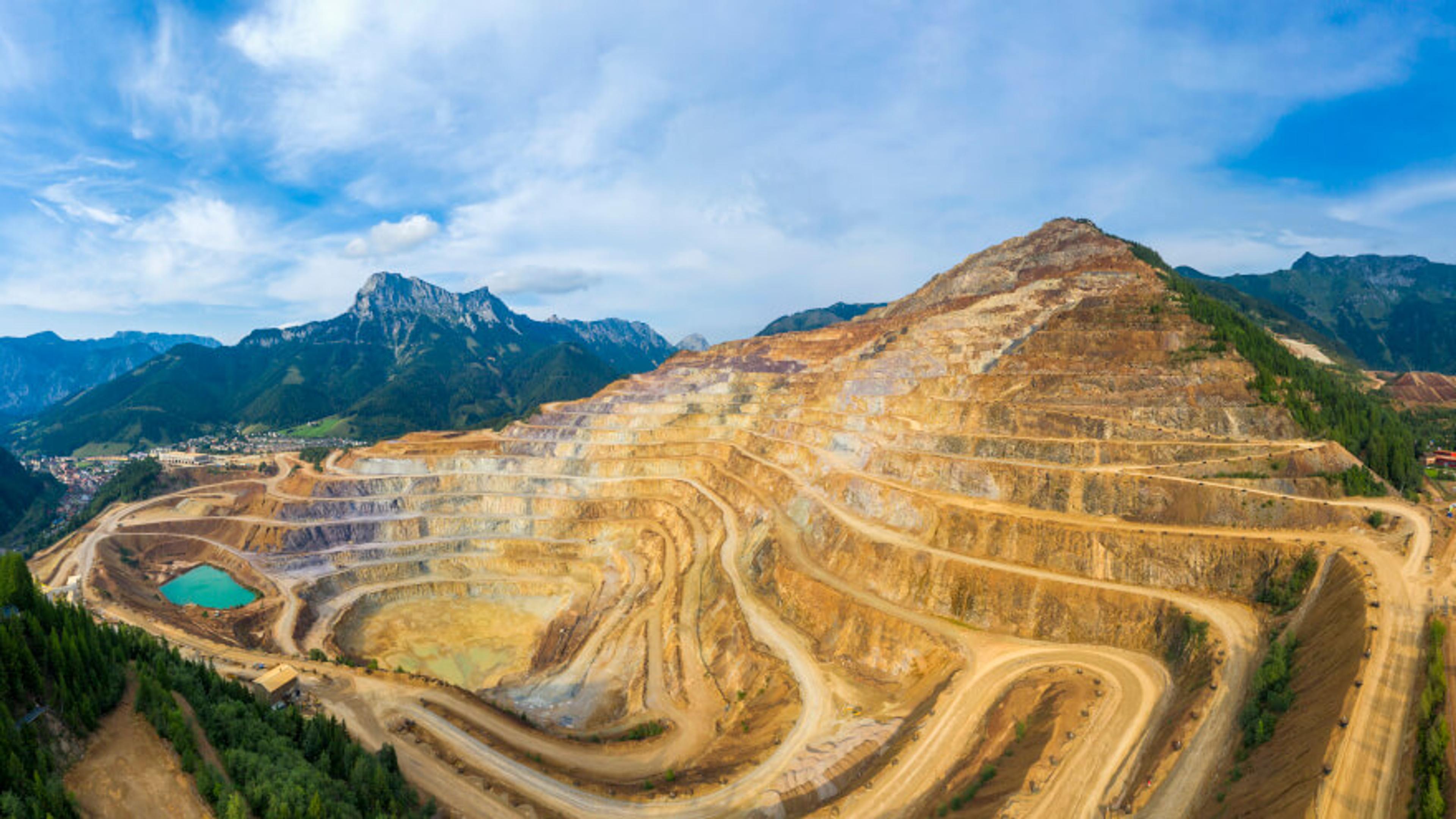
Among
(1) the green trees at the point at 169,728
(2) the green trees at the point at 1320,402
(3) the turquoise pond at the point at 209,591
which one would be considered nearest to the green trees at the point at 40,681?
(1) the green trees at the point at 169,728

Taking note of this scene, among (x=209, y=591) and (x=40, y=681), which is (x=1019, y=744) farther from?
(x=209, y=591)

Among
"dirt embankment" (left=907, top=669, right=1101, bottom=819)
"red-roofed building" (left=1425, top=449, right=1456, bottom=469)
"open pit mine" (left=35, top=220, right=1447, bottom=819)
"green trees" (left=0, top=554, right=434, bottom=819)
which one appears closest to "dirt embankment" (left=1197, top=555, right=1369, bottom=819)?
"open pit mine" (left=35, top=220, right=1447, bottom=819)

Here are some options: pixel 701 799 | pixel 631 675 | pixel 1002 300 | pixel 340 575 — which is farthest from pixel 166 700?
pixel 1002 300

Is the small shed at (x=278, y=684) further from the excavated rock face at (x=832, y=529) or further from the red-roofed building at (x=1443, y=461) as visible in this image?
the red-roofed building at (x=1443, y=461)

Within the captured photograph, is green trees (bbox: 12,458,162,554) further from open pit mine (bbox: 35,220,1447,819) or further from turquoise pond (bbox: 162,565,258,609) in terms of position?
turquoise pond (bbox: 162,565,258,609)

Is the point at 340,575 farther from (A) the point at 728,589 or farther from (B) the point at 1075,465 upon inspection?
(B) the point at 1075,465

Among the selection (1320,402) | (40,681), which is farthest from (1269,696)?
(40,681)

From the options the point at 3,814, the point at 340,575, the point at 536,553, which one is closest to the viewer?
the point at 3,814
